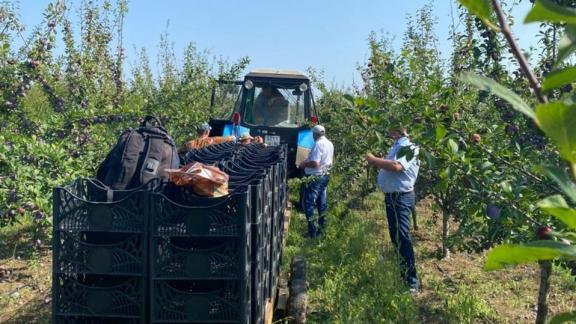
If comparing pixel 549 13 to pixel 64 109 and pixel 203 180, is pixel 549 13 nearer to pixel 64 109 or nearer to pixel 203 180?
pixel 203 180

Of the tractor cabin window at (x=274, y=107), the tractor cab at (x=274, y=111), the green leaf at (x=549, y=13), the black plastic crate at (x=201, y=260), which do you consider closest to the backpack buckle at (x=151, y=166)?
the black plastic crate at (x=201, y=260)

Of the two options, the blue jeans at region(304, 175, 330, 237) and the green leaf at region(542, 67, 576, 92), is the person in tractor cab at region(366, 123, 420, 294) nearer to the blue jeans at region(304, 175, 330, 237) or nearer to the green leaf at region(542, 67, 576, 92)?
the blue jeans at region(304, 175, 330, 237)

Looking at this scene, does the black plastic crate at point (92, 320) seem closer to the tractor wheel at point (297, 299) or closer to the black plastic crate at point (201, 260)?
the black plastic crate at point (201, 260)

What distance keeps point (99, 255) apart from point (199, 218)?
520 millimetres

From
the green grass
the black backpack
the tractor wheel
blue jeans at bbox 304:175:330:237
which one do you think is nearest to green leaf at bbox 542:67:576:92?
the black backpack

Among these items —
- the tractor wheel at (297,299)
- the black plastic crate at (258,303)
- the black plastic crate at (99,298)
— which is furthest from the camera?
the tractor wheel at (297,299)

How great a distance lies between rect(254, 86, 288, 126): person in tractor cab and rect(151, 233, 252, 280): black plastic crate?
6325mm

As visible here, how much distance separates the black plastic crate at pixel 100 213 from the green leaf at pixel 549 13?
2.26 meters

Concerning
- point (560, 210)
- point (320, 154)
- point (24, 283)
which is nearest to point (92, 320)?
point (24, 283)

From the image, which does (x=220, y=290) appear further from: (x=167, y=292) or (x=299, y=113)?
(x=299, y=113)

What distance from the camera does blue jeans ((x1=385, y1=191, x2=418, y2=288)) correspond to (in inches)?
192

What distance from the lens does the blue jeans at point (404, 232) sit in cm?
487

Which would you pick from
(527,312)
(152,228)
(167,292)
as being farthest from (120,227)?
(527,312)

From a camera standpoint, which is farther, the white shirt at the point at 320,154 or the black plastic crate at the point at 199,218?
the white shirt at the point at 320,154
